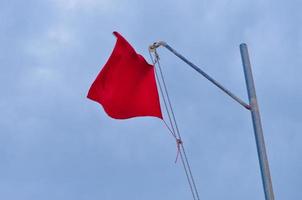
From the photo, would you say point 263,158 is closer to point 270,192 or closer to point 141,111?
point 270,192

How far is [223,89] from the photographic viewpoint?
10859 mm

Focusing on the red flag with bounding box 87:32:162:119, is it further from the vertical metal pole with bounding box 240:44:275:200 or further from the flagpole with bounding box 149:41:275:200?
the vertical metal pole with bounding box 240:44:275:200

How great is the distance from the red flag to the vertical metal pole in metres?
2.37

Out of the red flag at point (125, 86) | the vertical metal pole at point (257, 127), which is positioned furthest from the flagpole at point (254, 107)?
the red flag at point (125, 86)

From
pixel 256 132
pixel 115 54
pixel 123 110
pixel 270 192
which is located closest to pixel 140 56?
pixel 115 54

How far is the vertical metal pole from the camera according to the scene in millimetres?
9758

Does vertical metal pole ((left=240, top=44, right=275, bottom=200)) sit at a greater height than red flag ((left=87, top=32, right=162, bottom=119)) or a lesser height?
lesser

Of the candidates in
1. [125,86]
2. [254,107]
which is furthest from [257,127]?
[125,86]

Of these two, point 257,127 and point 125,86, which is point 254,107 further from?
point 125,86

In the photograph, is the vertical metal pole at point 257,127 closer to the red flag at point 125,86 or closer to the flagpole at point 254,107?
the flagpole at point 254,107

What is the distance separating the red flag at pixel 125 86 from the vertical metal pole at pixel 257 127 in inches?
93.2

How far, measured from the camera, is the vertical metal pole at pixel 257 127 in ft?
32.0

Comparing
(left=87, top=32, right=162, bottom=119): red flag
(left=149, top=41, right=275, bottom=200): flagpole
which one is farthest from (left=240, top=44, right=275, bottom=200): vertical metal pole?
(left=87, top=32, right=162, bottom=119): red flag

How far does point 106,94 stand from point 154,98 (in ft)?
3.35
